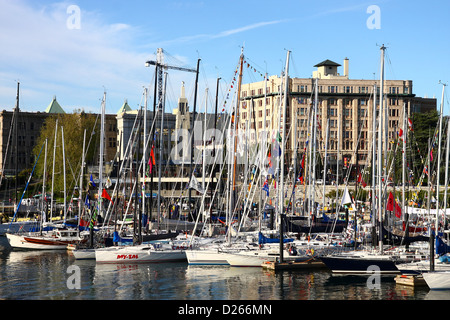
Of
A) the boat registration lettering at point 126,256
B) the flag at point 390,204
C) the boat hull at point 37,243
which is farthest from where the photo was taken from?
the boat hull at point 37,243

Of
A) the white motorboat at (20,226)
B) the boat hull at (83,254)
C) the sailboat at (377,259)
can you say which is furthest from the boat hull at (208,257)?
the white motorboat at (20,226)

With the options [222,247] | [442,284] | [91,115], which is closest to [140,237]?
Answer: [222,247]

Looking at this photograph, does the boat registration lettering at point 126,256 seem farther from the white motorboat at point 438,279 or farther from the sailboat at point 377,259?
the white motorboat at point 438,279

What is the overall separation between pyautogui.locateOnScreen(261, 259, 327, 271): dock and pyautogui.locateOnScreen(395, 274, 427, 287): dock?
27.0ft

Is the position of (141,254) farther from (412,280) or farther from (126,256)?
(412,280)

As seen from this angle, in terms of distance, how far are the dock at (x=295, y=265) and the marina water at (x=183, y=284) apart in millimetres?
454

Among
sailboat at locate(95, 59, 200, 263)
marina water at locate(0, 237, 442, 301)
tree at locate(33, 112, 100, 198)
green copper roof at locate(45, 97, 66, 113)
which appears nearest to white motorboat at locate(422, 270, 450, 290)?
marina water at locate(0, 237, 442, 301)

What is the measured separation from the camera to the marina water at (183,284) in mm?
39906

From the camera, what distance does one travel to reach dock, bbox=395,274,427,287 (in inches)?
1632

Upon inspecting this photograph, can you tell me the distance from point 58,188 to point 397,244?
70.0 m

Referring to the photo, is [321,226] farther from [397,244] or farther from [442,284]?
[442,284]

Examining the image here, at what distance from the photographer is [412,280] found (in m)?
41.5

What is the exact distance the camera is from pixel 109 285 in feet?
144

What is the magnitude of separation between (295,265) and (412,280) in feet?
31.9
